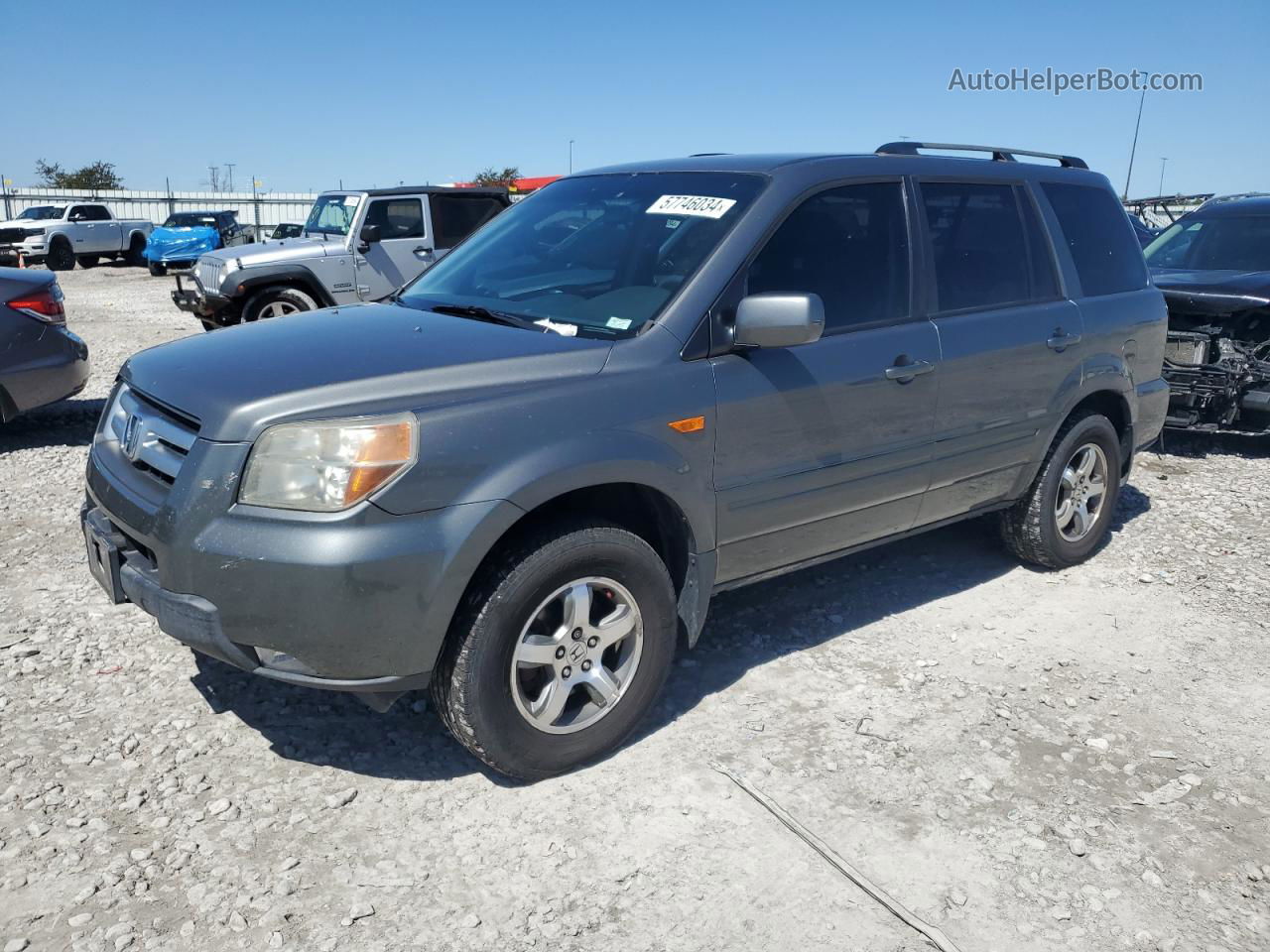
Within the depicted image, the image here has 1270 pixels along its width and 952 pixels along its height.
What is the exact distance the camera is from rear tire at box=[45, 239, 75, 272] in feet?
92.5

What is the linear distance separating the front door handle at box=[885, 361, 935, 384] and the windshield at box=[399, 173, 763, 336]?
0.86 m

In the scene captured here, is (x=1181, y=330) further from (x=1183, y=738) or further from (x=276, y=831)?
(x=276, y=831)

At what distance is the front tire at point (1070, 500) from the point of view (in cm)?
498

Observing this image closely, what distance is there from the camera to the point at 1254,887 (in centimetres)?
284

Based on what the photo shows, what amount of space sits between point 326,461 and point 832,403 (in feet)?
6.05

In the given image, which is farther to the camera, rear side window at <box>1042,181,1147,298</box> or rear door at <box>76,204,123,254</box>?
rear door at <box>76,204,123,254</box>

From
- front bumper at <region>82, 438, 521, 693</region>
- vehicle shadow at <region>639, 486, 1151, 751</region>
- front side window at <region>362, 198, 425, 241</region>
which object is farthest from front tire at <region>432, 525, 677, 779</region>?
front side window at <region>362, 198, 425, 241</region>

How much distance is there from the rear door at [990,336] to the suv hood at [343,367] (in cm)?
170

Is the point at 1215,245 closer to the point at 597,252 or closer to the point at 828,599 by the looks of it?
the point at 828,599

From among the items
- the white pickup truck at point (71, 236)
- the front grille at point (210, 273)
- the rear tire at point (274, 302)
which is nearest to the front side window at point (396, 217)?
the rear tire at point (274, 302)

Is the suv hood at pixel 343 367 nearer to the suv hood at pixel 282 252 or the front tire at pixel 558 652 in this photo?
the front tire at pixel 558 652

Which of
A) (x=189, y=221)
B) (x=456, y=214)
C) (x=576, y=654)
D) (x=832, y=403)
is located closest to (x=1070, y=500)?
(x=832, y=403)

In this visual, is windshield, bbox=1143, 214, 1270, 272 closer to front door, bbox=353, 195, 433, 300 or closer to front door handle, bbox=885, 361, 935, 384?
front door handle, bbox=885, 361, 935, 384

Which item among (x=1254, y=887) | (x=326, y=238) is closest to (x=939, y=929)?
(x=1254, y=887)
